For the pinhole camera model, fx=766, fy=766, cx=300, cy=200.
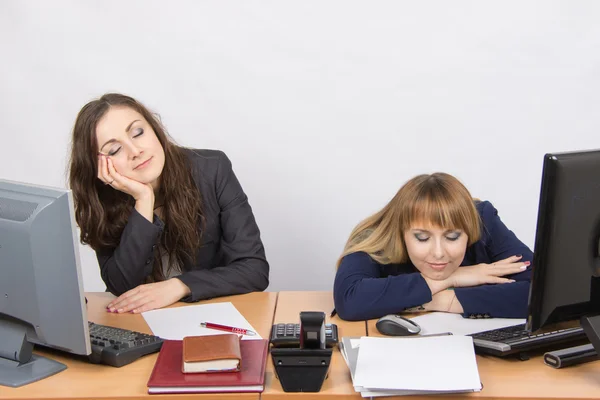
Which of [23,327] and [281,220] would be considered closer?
[23,327]

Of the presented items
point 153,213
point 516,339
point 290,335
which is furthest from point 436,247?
point 153,213

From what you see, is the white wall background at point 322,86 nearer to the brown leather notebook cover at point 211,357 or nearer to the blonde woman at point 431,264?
the blonde woman at point 431,264

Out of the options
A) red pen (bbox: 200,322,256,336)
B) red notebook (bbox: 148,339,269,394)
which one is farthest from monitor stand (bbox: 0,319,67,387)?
red pen (bbox: 200,322,256,336)

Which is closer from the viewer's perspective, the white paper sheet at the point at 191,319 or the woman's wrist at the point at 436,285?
the white paper sheet at the point at 191,319

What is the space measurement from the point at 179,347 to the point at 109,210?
2.77 ft

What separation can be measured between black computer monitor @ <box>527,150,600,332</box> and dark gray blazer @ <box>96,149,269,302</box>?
1001mm

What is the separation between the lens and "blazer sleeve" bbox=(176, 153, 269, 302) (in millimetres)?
2273

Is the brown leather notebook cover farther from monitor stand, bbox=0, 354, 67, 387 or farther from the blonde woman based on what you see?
the blonde woman

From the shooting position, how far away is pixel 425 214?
2.12 m

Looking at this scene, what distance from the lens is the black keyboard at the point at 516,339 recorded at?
5.70 ft

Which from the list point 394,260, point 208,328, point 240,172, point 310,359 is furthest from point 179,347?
point 240,172

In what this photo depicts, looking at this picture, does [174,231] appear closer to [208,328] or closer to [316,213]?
[208,328]

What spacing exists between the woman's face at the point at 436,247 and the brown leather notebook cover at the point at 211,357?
690 millimetres

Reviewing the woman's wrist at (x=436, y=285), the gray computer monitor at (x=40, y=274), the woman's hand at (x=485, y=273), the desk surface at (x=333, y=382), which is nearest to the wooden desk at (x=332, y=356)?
the desk surface at (x=333, y=382)
